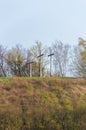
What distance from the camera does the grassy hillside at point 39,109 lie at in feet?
66.5

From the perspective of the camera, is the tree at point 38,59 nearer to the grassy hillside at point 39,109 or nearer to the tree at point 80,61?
the tree at point 80,61

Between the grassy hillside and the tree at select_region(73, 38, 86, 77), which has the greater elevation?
the tree at select_region(73, 38, 86, 77)

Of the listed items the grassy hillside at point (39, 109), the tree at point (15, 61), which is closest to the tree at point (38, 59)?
the tree at point (15, 61)

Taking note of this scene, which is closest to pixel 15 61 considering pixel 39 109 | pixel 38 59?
pixel 38 59

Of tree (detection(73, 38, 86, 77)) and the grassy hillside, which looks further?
tree (detection(73, 38, 86, 77))

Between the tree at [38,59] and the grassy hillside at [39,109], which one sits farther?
the tree at [38,59]

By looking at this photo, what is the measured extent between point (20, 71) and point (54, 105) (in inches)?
1155

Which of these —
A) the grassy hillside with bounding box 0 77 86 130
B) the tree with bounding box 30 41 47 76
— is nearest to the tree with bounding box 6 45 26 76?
the tree with bounding box 30 41 47 76

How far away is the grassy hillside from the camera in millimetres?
20281

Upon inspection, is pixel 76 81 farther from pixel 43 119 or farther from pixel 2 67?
pixel 2 67

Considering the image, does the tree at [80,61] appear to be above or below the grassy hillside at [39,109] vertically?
above

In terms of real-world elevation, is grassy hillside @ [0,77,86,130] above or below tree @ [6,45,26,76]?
below

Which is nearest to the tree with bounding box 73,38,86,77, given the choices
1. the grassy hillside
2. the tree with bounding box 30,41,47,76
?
the tree with bounding box 30,41,47,76

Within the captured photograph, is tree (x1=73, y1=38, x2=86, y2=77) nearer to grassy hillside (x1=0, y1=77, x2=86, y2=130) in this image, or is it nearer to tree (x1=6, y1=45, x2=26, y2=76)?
tree (x1=6, y1=45, x2=26, y2=76)
